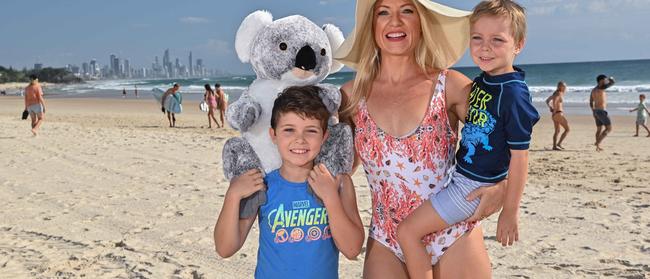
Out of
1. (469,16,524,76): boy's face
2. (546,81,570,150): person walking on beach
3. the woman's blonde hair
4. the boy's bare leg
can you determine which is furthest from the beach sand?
(469,16,524,76): boy's face

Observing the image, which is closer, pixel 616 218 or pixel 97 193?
pixel 616 218

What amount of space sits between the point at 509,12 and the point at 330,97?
814 millimetres

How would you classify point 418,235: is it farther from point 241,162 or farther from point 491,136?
point 241,162

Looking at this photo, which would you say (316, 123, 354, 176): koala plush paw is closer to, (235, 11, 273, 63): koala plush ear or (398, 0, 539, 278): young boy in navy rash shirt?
(398, 0, 539, 278): young boy in navy rash shirt

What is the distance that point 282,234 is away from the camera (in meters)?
2.41

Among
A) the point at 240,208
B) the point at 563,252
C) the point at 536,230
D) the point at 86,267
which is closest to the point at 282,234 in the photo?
the point at 240,208

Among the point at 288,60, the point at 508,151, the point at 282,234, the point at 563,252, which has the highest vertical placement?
the point at 288,60

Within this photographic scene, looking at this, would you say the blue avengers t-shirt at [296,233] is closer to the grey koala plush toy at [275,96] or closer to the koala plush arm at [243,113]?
the grey koala plush toy at [275,96]

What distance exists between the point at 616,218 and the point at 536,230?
111 centimetres

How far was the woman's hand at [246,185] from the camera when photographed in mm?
2350

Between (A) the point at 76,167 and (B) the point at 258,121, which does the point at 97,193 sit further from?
(B) the point at 258,121

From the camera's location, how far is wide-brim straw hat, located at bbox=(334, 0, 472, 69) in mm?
2564

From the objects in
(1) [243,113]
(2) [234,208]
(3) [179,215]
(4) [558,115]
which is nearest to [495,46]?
(1) [243,113]

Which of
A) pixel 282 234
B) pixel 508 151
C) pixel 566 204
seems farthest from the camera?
pixel 566 204
